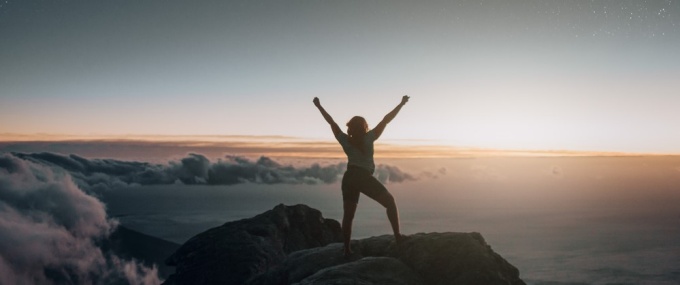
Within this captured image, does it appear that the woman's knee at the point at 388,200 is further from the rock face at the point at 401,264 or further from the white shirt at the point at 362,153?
the rock face at the point at 401,264

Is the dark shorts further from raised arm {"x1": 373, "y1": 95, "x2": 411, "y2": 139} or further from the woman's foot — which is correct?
the woman's foot

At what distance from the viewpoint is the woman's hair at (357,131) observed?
1083cm

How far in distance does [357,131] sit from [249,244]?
82.8 ft

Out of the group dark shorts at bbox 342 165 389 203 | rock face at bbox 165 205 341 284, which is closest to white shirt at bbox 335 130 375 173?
dark shorts at bbox 342 165 389 203

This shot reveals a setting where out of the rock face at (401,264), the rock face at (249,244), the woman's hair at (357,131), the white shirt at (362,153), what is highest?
the woman's hair at (357,131)

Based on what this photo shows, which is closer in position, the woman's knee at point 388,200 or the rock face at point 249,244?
the woman's knee at point 388,200

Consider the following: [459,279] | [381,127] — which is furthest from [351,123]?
[459,279]

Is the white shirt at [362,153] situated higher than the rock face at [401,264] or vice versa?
the white shirt at [362,153]

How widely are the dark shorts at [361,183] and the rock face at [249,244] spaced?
21.8 meters

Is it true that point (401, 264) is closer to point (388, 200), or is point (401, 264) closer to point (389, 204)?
point (389, 204)

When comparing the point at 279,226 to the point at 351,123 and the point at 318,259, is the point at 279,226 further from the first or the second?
the point at 351,123

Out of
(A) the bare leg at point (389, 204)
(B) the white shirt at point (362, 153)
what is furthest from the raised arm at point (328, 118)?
(A) the bare leg at point (389, 204)

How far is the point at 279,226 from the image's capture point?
122ft

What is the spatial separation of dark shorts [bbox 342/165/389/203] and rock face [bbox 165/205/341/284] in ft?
71.6
